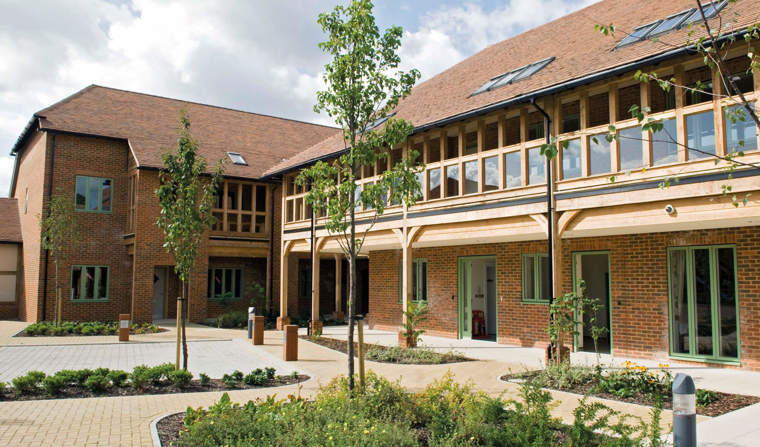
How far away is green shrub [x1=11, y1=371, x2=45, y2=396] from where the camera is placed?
7.92 meters

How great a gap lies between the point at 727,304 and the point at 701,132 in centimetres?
315

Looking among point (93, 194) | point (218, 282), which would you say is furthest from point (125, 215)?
point (218, 282)

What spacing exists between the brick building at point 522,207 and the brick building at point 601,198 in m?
0.04

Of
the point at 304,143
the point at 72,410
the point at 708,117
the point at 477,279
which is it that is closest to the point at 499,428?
the point at 72,410

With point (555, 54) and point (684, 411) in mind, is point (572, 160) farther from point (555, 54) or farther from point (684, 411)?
point (684, 411)

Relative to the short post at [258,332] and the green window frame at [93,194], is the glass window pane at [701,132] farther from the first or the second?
the green window frame at [93,194]

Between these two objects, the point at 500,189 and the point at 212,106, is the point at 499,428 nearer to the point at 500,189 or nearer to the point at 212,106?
the point at 500,189

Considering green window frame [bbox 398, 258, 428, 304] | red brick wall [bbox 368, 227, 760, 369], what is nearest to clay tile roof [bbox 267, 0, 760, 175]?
red brick wall [bbox 368, 227, 760, 369]

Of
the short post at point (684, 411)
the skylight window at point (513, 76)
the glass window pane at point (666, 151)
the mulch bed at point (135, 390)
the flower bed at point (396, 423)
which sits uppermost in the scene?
the skylight window at point (513, 76)

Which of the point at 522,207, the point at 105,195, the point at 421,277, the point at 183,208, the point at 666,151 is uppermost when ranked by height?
the point at 105,195

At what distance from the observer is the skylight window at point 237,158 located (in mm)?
23950

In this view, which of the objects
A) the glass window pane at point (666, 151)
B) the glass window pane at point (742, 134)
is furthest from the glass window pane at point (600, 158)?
the glass window pane at point (742, 134)

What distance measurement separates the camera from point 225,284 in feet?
78.2

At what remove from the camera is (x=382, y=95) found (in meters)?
7.07
